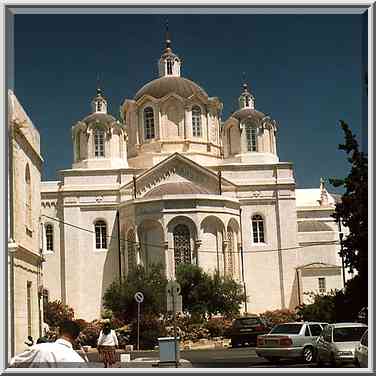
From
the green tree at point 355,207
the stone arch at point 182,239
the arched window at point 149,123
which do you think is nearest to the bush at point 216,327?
the stone arch at point 182,239

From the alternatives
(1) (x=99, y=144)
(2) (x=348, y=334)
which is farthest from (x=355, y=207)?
(1) (x=99, y=144)

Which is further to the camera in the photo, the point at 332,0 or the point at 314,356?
the point at 314,356

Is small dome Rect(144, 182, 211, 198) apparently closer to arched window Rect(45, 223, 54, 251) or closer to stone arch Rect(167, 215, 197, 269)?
stone arch Rect(167, 215, 197, 269)

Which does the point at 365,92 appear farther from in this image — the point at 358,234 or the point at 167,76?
the point at 167,76

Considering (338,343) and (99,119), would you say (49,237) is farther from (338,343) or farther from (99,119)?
(338,343)

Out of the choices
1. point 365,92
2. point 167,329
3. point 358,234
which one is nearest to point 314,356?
point 358,234

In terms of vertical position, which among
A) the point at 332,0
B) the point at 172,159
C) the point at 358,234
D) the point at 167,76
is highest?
the point at 167,76

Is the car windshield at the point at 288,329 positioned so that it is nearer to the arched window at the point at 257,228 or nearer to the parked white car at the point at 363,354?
the parked white car at the point at 363,354

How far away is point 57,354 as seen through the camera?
791cm

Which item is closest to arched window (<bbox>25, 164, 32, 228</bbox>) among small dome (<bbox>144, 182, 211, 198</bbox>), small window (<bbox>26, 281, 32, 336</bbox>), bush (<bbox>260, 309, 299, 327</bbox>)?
small window (<bbox>26, 281, 32, 336</bbox>)

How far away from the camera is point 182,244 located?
4044 centimetres

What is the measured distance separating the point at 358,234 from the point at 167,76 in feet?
106

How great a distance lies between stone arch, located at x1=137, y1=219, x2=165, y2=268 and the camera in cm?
4022

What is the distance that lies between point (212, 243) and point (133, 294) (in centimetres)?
813
